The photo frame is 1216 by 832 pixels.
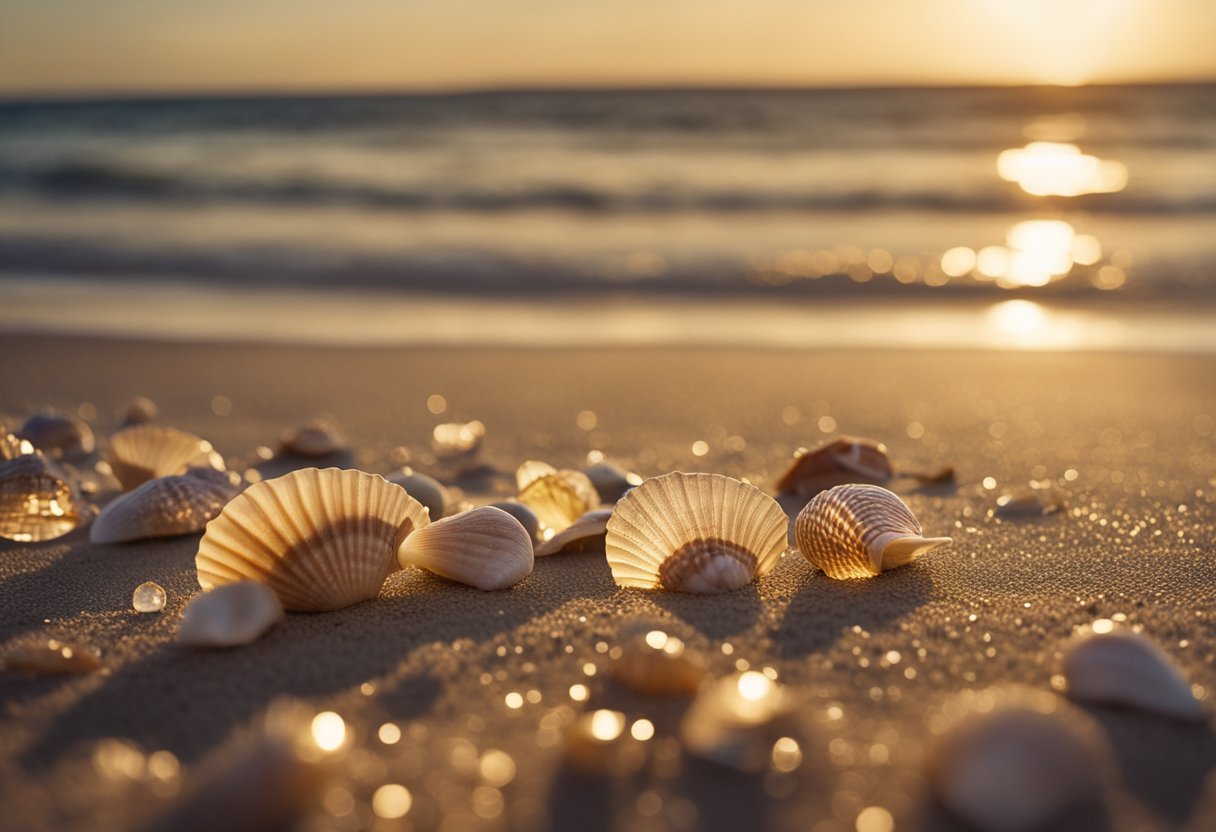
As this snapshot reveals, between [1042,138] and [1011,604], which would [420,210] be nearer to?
[1011,604]

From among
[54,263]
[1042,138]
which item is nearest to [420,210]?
[54,263]

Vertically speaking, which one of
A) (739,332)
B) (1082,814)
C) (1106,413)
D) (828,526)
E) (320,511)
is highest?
(739,332)

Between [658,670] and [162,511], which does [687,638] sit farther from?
[162,511]

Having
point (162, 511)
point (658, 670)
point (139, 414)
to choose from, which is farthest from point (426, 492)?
point (139, 414)

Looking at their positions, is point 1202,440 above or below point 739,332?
below

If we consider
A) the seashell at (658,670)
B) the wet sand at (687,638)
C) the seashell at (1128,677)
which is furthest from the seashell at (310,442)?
the seashell at (1128,677)

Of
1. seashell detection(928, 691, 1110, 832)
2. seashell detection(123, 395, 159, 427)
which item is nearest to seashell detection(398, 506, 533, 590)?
seashell detection(928, 691, 1110, 832)
